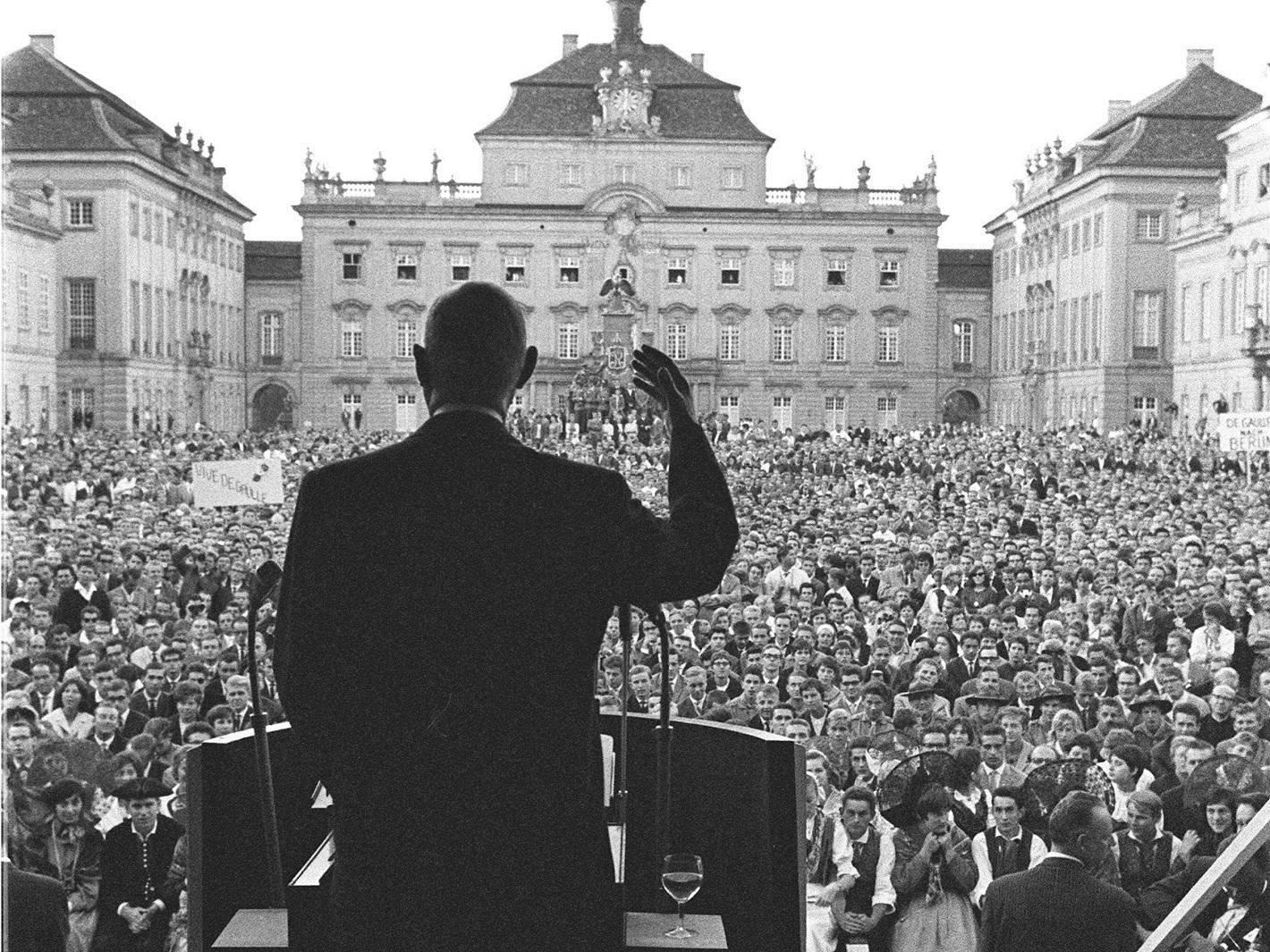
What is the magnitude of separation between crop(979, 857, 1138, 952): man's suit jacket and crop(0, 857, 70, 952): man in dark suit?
2592mm

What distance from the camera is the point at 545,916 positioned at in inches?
94.5

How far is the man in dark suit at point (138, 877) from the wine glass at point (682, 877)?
13.6ft

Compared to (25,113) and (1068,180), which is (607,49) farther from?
(25,113)

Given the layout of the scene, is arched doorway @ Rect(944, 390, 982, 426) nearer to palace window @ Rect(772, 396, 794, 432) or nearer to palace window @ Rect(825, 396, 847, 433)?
palace window @ Rect(825, 396, 847, 433)

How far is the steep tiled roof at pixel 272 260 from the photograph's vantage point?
246ft

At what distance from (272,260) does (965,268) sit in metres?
29.9

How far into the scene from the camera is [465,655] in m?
2.38

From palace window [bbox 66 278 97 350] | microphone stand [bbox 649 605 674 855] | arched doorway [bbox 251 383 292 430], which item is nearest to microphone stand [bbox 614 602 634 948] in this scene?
microphone stand [bbox 649 605 674 855]

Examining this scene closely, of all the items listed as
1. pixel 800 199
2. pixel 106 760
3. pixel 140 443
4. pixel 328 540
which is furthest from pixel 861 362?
pixel 328 540

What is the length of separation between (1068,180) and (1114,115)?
594 centimetres

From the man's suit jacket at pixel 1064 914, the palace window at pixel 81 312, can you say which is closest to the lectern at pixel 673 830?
the man's suit jacket at pixel 1064 914

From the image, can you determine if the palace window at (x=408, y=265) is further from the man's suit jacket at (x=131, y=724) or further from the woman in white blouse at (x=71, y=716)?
the man's suit jacket at (x=131, y=724)

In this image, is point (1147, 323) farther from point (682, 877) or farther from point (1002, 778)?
point (682, 877)

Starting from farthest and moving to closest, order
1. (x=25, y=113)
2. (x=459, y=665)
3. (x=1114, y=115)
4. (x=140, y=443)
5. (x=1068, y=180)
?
1. (x=1114, y=115)
2. (x=1068, y=180)
3. (x=25, y=113)
4. (x=140, y=443)
5. (x=459, y=665)
